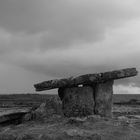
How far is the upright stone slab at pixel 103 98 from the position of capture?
19922 mm

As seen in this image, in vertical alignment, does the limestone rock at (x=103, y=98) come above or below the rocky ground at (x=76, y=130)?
above

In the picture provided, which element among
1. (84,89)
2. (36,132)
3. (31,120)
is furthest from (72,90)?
(36,132)

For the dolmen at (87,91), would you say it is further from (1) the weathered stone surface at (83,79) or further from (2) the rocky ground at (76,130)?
(2) the rocky ground at (76,130)

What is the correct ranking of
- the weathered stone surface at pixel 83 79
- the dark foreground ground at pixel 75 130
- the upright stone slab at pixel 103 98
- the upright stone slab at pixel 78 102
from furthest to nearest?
the upright stone slab at pixel 103 98
the upright stone slab at pixel 78 102
the weathered stone surface at pixel 83 79
the dark foreground ground at pixel 75 130

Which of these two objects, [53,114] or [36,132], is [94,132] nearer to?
[36,132]

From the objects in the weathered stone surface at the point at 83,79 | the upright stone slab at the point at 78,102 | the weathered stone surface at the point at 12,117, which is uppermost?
the weathered stone surface at the point at 83,79

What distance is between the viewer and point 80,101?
63.7 ft

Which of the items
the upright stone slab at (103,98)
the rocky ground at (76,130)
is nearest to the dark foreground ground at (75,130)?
the rocky ground at (76,130)

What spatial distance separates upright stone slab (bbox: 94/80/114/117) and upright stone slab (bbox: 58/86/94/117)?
19.6 inches

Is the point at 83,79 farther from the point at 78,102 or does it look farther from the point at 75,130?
the point at 75,130

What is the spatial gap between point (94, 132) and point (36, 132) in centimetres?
222

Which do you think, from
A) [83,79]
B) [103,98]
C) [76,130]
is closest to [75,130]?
[76,130]

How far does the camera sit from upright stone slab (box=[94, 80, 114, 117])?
19.9 m

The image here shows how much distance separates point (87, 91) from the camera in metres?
Result: 19.5
